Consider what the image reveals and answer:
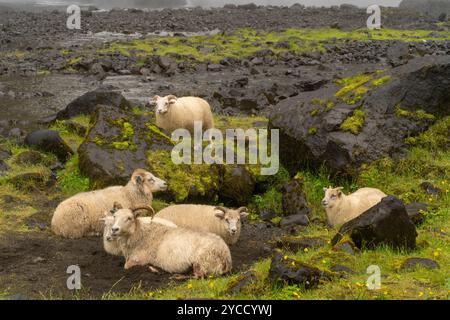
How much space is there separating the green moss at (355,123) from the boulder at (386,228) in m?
5.81

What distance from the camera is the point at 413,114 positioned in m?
17.7

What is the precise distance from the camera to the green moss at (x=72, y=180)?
17.0 m

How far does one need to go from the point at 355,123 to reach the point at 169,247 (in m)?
7.46

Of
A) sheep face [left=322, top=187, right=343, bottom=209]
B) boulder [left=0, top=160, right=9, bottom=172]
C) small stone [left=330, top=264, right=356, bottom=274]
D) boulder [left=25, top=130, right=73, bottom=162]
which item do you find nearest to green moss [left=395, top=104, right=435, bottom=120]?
sheep face [left=322, top=187, right=343, bottom=209]

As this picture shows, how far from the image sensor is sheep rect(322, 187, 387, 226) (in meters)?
14.6

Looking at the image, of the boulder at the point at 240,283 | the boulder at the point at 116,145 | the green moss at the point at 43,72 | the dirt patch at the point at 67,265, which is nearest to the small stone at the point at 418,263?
the boulder at the point at 240,283

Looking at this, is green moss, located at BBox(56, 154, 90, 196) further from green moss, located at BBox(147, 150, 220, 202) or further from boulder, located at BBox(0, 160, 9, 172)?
green moss, located at BBox(147, 150, 220, 202)

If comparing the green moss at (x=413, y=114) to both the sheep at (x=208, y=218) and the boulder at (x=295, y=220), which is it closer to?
the boulder at (x=295, y=220)

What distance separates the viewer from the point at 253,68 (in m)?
39.2

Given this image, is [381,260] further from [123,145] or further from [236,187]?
[123,145]

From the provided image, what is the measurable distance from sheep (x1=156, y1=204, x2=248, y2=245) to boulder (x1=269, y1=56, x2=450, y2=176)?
3.94 metres

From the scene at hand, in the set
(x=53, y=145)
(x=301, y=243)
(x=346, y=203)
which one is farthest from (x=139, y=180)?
(x=53, y=145)

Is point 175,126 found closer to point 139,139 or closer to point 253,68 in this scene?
point 139,139
